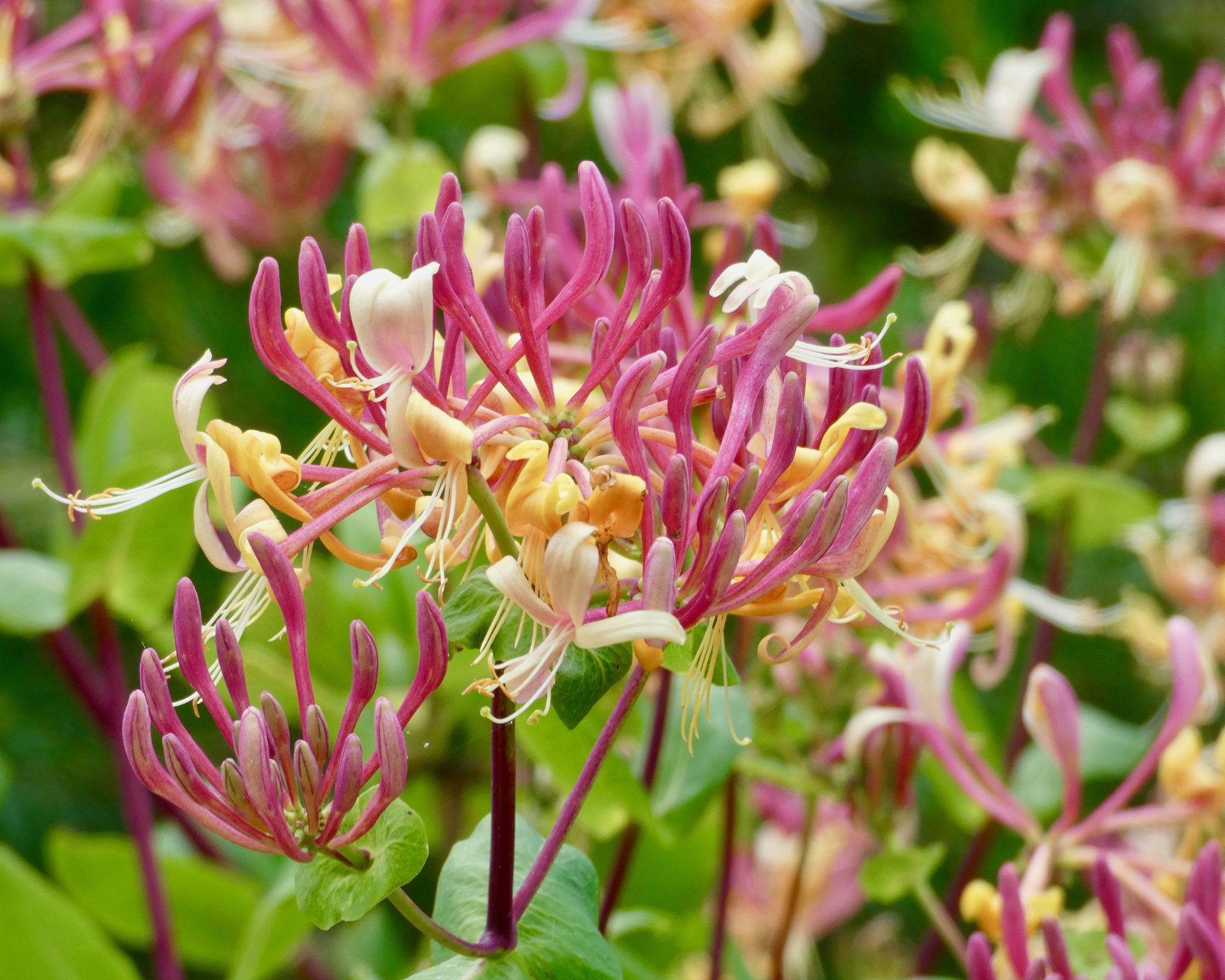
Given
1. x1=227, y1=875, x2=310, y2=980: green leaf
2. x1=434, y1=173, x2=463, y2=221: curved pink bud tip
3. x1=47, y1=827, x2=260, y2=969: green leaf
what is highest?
x1=434, y1=173, x2=463, y2=221: curved pink bud tip

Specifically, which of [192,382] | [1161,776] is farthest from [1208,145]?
[192,382]

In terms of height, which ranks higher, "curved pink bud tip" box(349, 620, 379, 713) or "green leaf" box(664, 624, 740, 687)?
"curved pink bud tip" box(349, 620, 379, 713)

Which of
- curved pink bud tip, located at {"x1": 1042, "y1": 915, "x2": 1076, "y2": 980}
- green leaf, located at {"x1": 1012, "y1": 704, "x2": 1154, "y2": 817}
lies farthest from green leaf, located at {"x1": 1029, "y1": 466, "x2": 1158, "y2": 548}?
curved pink bud tip, located at {"x1": 1042, "y1": 915, "x2": 1076, "y2": 980}

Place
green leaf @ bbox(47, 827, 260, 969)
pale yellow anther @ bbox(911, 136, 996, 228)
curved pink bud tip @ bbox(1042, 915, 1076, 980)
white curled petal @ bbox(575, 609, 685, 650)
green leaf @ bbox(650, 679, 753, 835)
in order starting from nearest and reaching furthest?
white curled petal @ bbox(575, 609, 685, 650), curved pink bud tip @ bbox(1042, 915, 1076, 980), green leaf @ bbox(650, 679, 753, 835), green leaf @ bbox(47, 827, 260, 969), pale yellow anther @ bbox(911, 136, 996, 228)

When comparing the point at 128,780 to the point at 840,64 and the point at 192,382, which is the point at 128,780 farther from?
the point at 840,64

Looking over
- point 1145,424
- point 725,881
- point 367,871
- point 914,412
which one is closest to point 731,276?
point 914,412

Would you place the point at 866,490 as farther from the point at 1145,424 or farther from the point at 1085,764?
the point at 1145,424

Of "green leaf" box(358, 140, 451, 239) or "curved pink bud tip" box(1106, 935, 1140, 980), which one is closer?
"curved pink bud tip" box(1106, 935, 1140, 980)

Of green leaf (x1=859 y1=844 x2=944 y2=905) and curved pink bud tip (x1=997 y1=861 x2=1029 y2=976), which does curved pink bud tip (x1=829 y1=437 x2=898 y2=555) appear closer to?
curved pink bud tip (x1=997 y1=861 x2=1029 y2=976)
